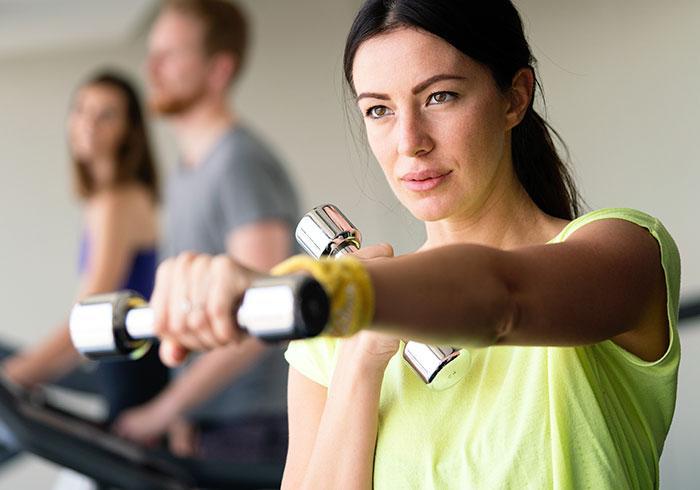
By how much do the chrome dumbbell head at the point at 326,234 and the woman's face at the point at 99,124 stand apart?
231 centimetres

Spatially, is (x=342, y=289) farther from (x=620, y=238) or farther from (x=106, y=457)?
(x=106, y=457)

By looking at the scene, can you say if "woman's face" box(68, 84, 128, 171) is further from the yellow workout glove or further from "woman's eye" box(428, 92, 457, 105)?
the yellow workout glove

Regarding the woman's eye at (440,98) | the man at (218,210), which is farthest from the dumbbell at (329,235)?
the man at (218,210)

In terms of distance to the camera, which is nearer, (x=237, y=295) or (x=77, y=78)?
(x=237, y=295)

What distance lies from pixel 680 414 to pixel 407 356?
1790 mm

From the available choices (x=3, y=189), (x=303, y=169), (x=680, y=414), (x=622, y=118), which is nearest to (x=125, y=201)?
(x=622, y=118)

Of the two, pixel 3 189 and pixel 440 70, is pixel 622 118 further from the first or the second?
pixel 3 189

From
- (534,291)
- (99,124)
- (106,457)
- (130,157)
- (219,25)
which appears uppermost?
(219,25)

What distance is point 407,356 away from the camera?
976 millimetres

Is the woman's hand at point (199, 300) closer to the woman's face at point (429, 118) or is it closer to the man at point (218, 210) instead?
the woman's face at point (429, 118)

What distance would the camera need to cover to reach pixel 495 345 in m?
0.85

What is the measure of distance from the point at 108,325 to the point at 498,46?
481 mm

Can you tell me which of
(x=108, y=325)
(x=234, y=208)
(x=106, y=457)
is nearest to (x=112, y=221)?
(x=234, y=208)

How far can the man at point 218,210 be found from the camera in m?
2.55
